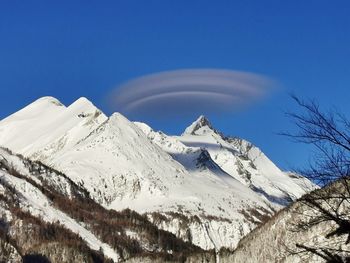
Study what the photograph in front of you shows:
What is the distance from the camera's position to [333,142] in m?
21.6

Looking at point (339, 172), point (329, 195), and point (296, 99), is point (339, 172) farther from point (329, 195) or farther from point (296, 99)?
point (296, 99)

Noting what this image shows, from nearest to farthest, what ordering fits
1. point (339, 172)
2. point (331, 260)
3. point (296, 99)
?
1. point (331, 260)
2. point (339, 172)
3. point (296, 99)

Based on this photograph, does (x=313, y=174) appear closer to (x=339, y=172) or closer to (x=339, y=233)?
(x=339, y=172)

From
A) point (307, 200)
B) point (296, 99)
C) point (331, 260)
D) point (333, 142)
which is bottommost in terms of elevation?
point (331, 260)

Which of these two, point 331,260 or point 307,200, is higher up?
point 307,200

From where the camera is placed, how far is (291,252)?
73.7 ft

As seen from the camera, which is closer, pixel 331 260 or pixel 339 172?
pixel 331 260

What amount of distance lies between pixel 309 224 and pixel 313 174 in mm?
1612

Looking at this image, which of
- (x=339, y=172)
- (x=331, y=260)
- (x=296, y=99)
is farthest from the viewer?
(x=296, y=99)

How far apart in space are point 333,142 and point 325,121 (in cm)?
79

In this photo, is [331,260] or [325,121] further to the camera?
[325,121]

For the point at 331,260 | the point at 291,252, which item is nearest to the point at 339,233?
the point at 331,260

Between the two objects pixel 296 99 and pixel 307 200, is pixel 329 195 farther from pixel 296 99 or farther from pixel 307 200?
pixel 296 99

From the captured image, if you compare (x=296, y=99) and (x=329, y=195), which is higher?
(x=296, y=99)
